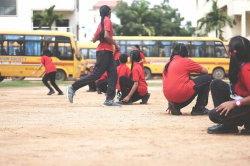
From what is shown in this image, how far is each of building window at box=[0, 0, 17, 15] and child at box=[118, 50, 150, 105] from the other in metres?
40.4

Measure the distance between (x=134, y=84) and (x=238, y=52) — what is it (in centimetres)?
582

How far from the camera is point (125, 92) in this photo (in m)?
12.1

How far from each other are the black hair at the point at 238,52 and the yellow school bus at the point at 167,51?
3172cm

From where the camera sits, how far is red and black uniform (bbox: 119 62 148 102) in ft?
38.5

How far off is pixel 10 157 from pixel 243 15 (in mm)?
40281

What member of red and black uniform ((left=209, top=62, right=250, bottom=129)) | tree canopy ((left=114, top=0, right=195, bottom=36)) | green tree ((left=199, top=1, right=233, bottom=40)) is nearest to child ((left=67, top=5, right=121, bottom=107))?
red and black uniform ((left=209, top=62, right=250, bottom=129))

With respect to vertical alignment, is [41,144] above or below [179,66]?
below

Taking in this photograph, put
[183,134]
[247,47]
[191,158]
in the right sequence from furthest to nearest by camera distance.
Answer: [183,134]
[247,47]
[191,158]

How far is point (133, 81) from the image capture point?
1184 cm

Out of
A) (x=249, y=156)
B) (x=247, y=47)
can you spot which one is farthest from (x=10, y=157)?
(x=247, y=47)

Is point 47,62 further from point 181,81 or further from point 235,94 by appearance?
point 235,94

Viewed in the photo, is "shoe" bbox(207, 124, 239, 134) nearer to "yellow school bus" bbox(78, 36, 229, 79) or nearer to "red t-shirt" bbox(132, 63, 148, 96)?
"red t-shirt" bbox(132, 63, 148, 96)

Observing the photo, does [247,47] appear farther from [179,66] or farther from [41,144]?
[179,66]

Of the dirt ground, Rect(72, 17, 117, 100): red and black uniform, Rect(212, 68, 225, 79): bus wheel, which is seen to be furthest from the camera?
Rect(212, 68, 225, 79): bus wheel
